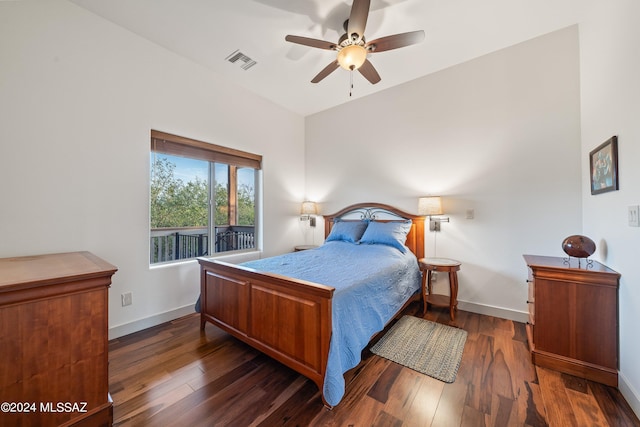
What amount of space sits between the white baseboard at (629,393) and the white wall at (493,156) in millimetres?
1071

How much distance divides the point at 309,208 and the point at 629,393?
3.68 meters

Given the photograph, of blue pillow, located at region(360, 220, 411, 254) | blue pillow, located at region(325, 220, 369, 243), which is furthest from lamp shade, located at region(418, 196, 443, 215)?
blue pillow, located at region(325, 220, 369, 243)

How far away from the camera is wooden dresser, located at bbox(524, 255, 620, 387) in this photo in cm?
170

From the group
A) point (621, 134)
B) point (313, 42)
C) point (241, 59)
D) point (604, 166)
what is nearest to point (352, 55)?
point (313, 42)

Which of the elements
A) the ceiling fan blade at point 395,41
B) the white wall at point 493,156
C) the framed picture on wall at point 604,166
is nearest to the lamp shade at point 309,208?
the white wall at point 493,156

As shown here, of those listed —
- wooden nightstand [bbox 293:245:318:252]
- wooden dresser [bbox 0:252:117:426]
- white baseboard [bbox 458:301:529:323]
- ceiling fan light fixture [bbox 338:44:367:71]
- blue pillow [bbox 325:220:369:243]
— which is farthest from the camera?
wooden nightstand [bbox 293:245:318:252]

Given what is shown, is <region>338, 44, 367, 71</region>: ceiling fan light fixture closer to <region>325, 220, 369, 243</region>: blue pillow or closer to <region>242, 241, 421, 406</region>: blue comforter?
<region>242, 241, 421, 406</region>: blue comforter

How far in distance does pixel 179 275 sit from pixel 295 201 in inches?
87.0

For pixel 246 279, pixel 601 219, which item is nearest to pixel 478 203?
pixel 601 219

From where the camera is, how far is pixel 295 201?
445cm

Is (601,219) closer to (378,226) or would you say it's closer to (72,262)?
(378,226)

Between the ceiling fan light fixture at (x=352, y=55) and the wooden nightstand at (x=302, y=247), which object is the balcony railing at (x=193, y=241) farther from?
the ceiling fan light fixture at (x=352, y=55)

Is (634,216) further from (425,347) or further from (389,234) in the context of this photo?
(389,234)

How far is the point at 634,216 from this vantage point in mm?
1491
